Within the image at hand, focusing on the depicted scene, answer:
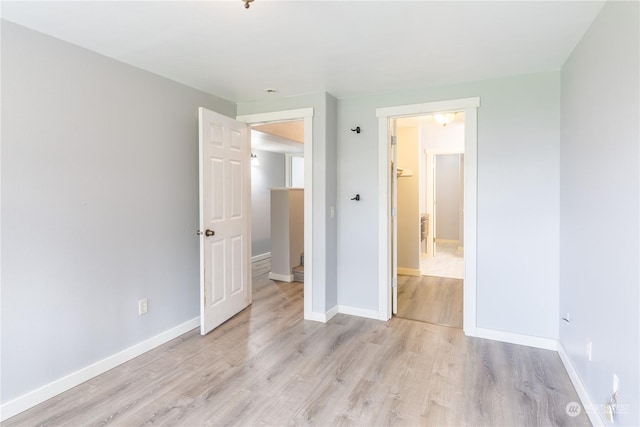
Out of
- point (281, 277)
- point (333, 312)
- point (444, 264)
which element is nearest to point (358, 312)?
point (333, 312)

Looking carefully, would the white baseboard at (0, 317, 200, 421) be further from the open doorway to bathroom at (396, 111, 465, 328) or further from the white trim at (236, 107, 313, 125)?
the open doorway to bathroom at (396, 111, 465, 328)

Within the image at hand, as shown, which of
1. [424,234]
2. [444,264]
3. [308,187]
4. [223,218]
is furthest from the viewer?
[424,234]

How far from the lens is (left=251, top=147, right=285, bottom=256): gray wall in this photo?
670 cm

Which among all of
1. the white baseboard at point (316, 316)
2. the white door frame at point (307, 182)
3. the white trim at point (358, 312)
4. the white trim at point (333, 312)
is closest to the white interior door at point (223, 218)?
the white door frame at point (307, 182)

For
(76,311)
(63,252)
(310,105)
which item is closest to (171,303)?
(76,311)

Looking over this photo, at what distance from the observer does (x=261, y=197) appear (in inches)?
272

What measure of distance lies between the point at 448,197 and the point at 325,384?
7.19 m

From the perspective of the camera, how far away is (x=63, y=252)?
87.7 inches

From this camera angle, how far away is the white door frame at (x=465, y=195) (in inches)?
118

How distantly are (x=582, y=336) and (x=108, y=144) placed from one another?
133 inches

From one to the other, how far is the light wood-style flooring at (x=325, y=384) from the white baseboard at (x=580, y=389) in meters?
0.04

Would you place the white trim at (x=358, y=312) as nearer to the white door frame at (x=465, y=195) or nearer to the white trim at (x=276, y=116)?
the white door frame at (x=465, y=195)

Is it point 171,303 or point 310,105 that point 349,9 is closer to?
point 310,105

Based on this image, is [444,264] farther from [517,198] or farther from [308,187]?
[308,187]
